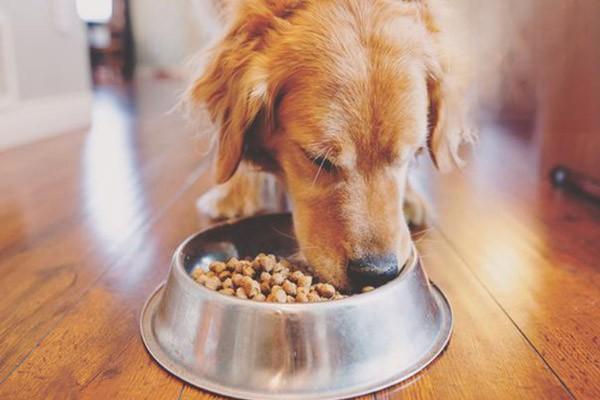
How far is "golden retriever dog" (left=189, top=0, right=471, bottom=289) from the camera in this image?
49.5 inches

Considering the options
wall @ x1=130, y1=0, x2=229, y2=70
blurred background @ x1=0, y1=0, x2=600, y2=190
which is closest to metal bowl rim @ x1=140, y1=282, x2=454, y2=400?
blurred background @ x1=0, y1=0, x2=600, y2=190

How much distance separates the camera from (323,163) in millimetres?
1320

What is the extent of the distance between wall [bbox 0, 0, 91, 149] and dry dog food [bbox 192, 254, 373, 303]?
88.4 inches

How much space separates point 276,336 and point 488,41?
3277 millimetres

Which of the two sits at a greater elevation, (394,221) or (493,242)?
(394,221)

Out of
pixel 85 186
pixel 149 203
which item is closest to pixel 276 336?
pixel 149 203

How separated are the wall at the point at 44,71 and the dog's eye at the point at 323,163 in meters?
2.26

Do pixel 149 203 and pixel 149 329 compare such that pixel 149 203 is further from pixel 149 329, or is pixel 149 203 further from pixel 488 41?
pixel 488 41


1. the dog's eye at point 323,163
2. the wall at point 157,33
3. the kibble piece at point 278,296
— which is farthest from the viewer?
the wall at point 157,33

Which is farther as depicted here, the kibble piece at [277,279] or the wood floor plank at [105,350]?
the kibble piece at [277,279]

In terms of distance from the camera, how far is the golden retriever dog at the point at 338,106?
1.26 metres

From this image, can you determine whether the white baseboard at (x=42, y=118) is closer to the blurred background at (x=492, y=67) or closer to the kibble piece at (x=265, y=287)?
the blurred background at (x=492, y=67)

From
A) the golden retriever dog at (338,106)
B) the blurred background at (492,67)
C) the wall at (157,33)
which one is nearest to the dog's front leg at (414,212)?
the golden retriever dog at (338,106)

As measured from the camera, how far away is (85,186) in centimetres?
228
